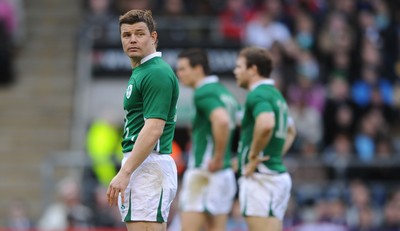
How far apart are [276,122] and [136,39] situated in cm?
262

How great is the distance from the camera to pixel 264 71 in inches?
438

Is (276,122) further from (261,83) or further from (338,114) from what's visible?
(338,114)

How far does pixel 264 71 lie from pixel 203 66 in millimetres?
1377

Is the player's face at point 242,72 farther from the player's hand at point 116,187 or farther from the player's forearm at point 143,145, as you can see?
the player's hand at point 116,187

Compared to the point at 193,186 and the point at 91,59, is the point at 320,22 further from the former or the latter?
the point at 193,186

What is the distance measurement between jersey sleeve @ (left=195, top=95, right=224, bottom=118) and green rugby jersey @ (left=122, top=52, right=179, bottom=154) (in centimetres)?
303

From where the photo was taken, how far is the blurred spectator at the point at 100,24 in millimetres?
19859

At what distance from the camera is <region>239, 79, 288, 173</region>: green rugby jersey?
10883mm

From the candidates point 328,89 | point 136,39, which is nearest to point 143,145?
point 136,39

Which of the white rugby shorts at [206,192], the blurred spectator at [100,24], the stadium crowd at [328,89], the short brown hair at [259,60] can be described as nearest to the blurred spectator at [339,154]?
the stadium crowd at [328,89]

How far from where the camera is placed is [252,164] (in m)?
10.9

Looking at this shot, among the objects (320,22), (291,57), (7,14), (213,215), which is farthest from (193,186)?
(7,14)

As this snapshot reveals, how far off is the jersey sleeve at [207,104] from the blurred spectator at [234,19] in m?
7.62

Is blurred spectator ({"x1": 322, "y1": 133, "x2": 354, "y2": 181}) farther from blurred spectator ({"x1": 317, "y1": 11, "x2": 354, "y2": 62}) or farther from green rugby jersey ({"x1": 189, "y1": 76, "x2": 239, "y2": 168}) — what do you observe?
green rugby jersey ({"x1": 189, "y1": 76, "x2": 239, "y2": 168})
